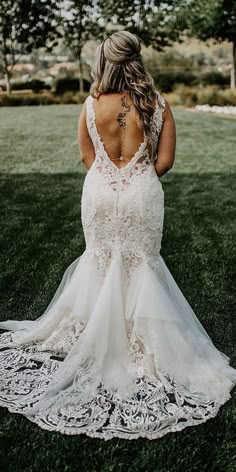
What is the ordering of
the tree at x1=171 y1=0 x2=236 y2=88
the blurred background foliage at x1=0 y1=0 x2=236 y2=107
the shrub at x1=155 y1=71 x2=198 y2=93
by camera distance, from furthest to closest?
the blurred background foliage at x1=0 y1=0 x2=236 y2=107 → the shrub at x1=155 y1=71 x2=198 y2=93 → the tree at x1=171 y1=0 x2=236 y2=88

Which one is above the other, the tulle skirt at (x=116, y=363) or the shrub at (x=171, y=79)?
the tulle skirt at (x=116, y=363)

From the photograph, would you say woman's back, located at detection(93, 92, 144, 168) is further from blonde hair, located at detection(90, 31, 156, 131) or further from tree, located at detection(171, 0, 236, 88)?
tree, located at detection(171, 0, 236, 88)

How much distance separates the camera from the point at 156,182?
3.73m

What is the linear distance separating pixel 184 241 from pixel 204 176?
4.66 meters

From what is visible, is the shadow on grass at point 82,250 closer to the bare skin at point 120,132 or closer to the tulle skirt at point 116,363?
the tulle skirt at point 116,363

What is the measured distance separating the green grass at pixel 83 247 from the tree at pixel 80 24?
24.8 m

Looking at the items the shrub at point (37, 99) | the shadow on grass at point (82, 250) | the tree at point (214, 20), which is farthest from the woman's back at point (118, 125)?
the tree at point (214, 20)

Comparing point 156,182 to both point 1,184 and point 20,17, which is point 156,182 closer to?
point 1,184

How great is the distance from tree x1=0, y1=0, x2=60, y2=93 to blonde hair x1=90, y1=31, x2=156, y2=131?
36538 millimetres

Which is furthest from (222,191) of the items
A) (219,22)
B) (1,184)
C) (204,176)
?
(219,22)

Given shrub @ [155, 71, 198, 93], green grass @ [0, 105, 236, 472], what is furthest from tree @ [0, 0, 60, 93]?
green grass @ [0, 105, 236, 472]

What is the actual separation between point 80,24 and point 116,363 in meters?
39.9

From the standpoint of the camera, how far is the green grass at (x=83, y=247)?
2.93m

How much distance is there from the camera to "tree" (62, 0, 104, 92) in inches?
1578
